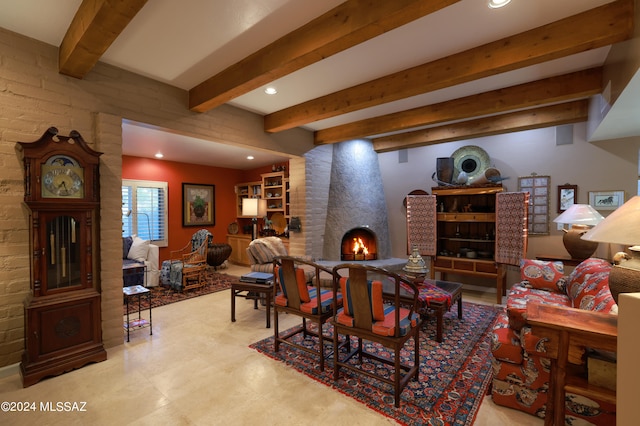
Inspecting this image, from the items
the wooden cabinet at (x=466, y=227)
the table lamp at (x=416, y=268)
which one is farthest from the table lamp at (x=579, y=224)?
the table lamp at (x=416, y=268)

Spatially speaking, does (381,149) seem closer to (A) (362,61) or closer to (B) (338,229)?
(B) (338,229)

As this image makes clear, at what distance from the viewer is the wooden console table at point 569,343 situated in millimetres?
1326

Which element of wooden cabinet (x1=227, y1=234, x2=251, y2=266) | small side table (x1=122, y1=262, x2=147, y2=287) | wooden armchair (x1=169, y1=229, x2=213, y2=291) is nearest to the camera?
small side table (x1=122, y1=262, x2=147, y2=287)

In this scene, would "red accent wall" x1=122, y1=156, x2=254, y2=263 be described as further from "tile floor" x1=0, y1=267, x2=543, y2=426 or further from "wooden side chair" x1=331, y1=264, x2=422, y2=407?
"wooden side chair" x1=331, y1=264, x2=422, y2=407

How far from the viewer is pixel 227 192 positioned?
7562 mm

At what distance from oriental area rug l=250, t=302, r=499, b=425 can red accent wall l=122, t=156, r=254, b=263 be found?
4552 millimetres

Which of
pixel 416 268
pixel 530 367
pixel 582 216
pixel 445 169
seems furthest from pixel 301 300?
pixel 445 169

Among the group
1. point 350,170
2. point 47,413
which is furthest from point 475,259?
point 47,413

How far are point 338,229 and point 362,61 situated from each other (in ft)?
10.6

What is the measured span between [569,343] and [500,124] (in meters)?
3.87

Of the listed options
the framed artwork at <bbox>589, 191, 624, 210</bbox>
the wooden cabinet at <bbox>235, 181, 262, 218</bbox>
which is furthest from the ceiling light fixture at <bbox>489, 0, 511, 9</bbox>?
the wooden cabinet at <bbox>235, 181, 262, 218</bbox>

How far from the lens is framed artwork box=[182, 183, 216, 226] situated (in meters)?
6.63

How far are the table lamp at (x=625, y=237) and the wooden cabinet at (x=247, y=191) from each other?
648 cm

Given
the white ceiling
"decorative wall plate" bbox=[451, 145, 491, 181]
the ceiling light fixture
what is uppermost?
the white ceiling
